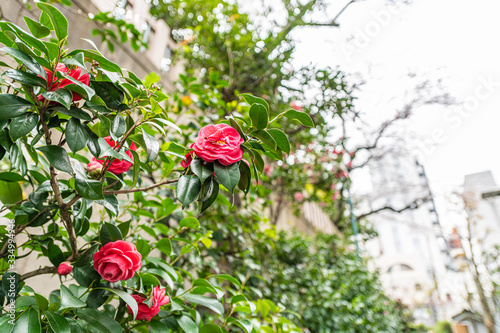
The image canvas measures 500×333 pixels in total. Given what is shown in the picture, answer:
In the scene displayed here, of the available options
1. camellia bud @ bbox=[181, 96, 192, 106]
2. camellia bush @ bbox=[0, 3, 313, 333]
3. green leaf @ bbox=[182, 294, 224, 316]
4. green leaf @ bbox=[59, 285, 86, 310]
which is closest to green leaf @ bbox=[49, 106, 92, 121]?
camellia bush @ bbox=[0, 3, 313, 333]

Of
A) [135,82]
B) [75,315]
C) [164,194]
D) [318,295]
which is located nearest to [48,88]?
[135,82]

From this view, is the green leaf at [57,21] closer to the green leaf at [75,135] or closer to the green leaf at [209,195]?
the green leaf at [75,135]

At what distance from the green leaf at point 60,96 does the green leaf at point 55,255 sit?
413mm

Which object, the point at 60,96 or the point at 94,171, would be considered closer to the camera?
the point at 60,96

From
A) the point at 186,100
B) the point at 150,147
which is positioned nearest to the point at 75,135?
the point at 150,147

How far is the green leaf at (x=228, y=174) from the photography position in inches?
25.2

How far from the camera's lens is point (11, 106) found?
22.9 inches

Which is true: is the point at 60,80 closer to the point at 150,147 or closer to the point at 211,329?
the point at 150,147

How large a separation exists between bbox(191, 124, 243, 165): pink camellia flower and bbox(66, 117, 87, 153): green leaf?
0.23 metres

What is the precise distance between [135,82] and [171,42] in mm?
2130

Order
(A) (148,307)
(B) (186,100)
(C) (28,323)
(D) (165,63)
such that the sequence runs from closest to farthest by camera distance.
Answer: (C) (28,323), (A) (148,307), (B) (186,100), (D) (165,63)

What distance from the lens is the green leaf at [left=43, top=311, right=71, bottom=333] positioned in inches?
22.6

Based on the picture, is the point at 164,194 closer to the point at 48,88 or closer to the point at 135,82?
the point at 135,82

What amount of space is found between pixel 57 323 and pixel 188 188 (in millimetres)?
359
